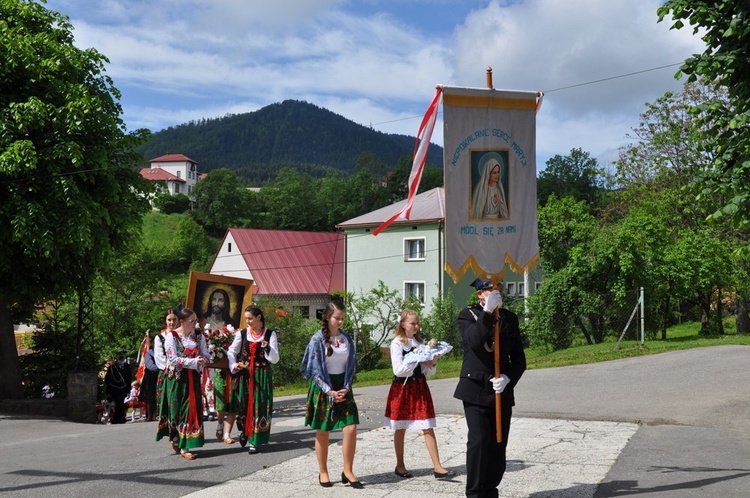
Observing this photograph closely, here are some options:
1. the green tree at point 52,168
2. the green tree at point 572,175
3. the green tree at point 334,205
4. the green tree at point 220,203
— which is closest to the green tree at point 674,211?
the green tree at point 52,168

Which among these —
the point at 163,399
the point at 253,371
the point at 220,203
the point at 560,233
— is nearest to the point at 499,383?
the point at 253,371

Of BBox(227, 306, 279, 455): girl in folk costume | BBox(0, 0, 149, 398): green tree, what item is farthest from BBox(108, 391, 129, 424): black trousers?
BBox(227, 306, 279, 455): girl in folk costume

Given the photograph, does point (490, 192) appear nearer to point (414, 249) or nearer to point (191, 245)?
point (414, 249)

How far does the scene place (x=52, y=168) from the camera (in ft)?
56.0

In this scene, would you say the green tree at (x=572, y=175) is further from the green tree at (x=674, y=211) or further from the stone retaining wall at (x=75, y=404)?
the stone retaining wall at (x=75, y=404)

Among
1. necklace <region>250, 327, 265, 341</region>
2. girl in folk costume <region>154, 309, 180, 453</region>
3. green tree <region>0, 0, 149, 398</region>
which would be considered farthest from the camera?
green tree <region>0, 0, 149, 398</region>

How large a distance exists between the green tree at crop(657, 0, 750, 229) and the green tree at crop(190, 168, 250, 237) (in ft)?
339

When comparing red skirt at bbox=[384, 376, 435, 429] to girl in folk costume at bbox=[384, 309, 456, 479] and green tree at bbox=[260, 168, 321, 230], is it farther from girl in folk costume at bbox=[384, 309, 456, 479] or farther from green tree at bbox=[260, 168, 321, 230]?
green tree at bbox=[260, 168, 321, 230]

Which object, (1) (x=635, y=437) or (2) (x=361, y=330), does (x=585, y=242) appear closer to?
(2) (x=361, y=330)

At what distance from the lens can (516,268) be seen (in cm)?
914

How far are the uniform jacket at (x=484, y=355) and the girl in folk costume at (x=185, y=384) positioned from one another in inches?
166

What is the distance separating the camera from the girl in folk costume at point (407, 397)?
851cm

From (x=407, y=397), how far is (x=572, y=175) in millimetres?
92693

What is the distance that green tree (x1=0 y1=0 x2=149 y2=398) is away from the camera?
16.8 m
